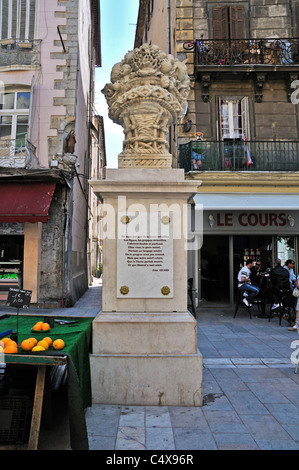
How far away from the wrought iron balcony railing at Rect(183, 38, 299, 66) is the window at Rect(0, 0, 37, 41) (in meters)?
6.05

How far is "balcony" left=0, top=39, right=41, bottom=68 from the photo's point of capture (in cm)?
1236

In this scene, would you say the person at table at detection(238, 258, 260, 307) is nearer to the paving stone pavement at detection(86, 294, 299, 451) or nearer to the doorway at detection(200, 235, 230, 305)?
the doorway at detection(200, 235, 230, 305)

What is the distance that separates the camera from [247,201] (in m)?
11.4

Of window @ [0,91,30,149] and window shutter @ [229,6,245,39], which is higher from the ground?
window shutter @ [229,6,245,39]

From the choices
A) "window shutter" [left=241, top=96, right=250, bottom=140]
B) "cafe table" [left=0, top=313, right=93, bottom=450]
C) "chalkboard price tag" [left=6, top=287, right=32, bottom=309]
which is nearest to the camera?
"cafe table" [left=0, top=313, right=93, bottom=450]

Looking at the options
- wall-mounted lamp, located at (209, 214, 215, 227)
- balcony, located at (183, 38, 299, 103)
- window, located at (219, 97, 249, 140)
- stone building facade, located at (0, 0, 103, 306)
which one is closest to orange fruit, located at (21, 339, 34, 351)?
stone building facade, located at (0, 0, 103, 306)

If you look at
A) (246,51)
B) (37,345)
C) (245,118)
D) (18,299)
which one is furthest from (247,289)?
(246,51)

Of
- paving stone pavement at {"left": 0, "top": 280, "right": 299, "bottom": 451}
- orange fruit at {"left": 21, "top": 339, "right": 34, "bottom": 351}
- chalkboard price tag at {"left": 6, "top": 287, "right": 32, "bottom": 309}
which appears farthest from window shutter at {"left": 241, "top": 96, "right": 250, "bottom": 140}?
orange fruit at {"left": 21, "top": 339, "right": 34, "bottom": 351}

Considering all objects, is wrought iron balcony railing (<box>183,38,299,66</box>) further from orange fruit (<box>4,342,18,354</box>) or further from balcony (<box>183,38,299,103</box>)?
orange fruit (<box>4,342,18,354</box>)

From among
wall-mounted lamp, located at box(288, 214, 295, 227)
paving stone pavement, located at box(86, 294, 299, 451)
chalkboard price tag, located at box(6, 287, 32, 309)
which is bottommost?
paving stone pavement, located at box(86, 294, 299, 451)

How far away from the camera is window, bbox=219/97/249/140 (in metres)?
13.2

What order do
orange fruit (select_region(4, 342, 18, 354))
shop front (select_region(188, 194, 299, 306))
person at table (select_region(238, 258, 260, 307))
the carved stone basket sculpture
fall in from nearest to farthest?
1. orange fruit (select_region(4, 342, 18, 354))
2. the carved stone basket sculpture
3. person at table (select_region(238, 258, 260, 307))
4. shop front (select_region(188, 194, 299, 306))

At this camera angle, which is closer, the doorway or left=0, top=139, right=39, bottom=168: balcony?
→ left=0, top=139, right=39, bottom=168: balcony
